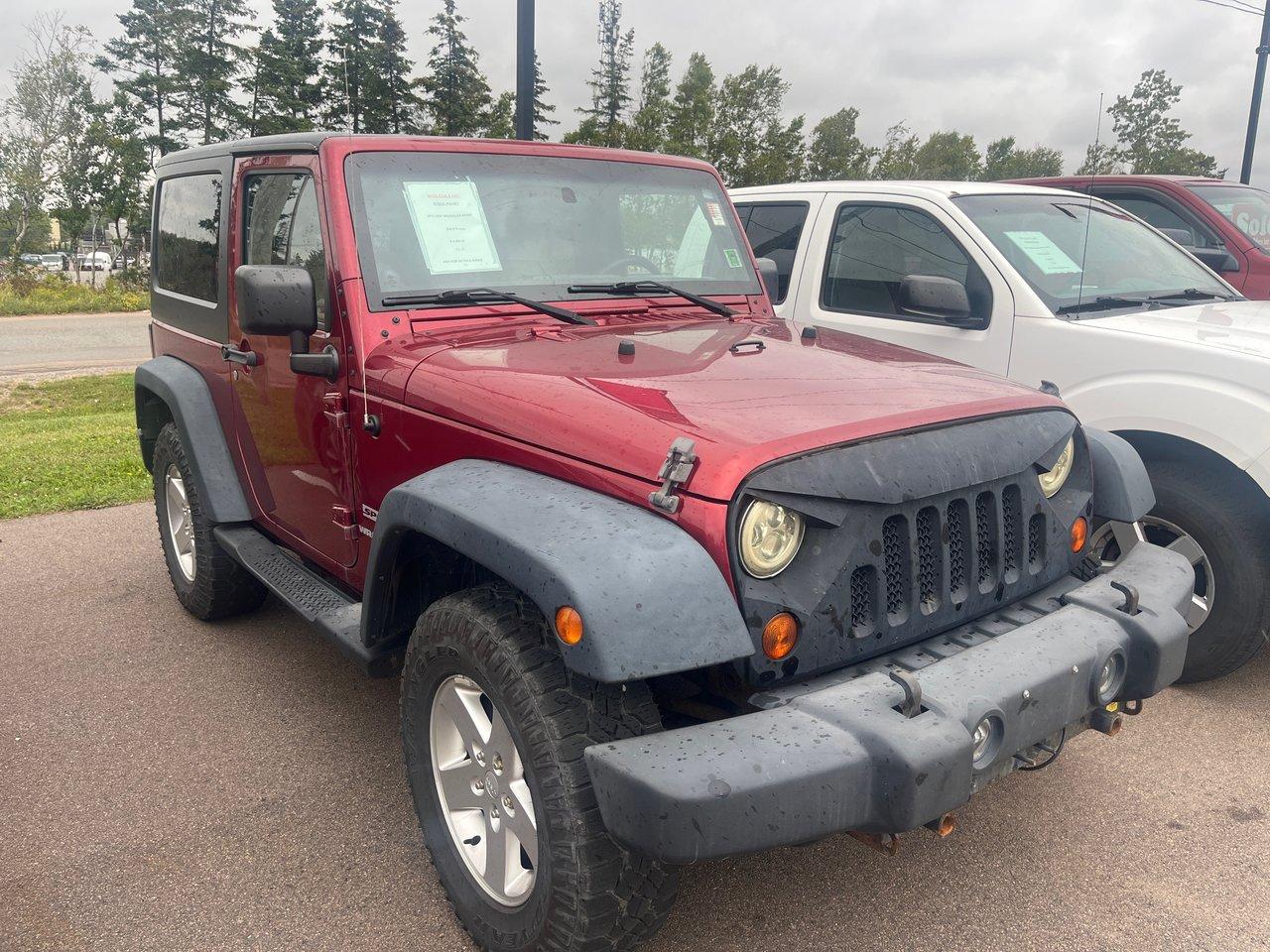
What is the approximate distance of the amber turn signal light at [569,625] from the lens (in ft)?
6.02

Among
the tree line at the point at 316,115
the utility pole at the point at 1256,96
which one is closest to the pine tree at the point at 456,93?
the tree line at the point at 316,115

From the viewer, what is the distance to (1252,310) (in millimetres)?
4402

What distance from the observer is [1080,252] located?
15.4 ft

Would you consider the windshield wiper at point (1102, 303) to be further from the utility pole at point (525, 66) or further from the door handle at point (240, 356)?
the utility pole at point (525, 66)

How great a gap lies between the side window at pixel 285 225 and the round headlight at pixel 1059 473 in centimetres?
212

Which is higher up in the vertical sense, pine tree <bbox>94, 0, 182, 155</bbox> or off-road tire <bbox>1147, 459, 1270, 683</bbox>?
pine tree <bbox>94, 0, 182, 155</bbox>

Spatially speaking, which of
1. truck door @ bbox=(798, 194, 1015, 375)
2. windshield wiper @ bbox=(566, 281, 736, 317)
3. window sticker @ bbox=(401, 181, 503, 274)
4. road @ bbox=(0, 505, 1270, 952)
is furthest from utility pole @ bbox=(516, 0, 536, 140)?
road @ bbox=(0, 505, 1270, 952)

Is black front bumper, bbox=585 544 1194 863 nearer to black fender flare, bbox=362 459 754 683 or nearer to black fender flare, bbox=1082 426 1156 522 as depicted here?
black fender flare, bbox=362 459 754 683

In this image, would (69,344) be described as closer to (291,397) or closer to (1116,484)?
(291,397)

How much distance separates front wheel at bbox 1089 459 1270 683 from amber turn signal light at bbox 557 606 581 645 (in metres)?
2.50

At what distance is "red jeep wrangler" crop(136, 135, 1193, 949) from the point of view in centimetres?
183

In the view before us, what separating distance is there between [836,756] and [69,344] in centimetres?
1892

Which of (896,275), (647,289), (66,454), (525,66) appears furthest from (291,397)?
(66,454)

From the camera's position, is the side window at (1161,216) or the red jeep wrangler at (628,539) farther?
the side window at (1161,216)
